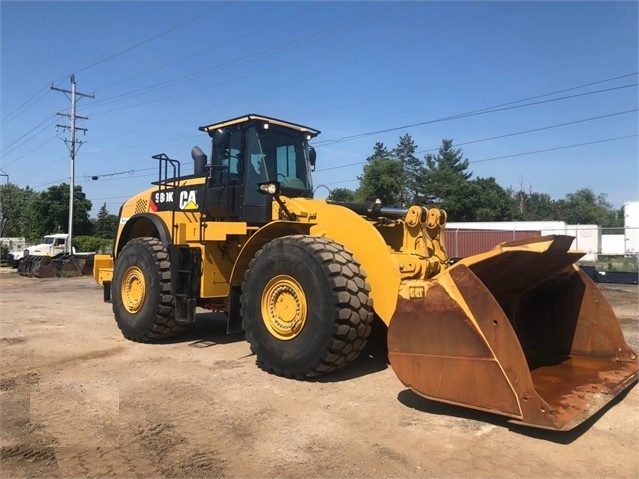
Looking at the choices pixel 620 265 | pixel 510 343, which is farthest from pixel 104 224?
pixel 510 343

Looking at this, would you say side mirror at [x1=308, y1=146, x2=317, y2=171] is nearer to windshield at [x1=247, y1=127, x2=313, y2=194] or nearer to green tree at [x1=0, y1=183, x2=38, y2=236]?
windshield at [x1=247, y1=127, x2=313, y2=194]

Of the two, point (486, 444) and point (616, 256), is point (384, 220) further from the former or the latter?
point (616, 256)

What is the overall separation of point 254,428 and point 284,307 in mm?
1575

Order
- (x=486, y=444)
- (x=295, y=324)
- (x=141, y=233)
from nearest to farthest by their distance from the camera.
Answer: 1. (x=486, y=444)
2. (x=295, y=324)
3. (x=141, y=233)

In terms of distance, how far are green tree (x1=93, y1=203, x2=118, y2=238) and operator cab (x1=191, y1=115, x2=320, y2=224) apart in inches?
2391

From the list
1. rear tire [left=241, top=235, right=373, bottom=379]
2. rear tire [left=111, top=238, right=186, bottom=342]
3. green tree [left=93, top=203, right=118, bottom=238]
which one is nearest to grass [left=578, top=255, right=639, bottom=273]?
rear tire [left=111, top=238, right=186, bottom=342]

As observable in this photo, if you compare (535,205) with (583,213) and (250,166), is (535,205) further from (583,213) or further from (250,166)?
(250,166)

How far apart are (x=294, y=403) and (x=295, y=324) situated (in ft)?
2.87

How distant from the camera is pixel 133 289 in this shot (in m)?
7.95

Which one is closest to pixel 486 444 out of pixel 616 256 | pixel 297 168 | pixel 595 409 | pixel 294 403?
pixel 595 409

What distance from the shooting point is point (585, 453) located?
A: 371 cm

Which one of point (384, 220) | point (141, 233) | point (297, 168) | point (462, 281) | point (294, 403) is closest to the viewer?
point (462, 281)

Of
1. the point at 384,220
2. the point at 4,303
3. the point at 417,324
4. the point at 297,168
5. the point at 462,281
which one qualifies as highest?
the point at 297,168

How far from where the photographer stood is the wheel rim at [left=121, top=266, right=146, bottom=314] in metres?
7.76
